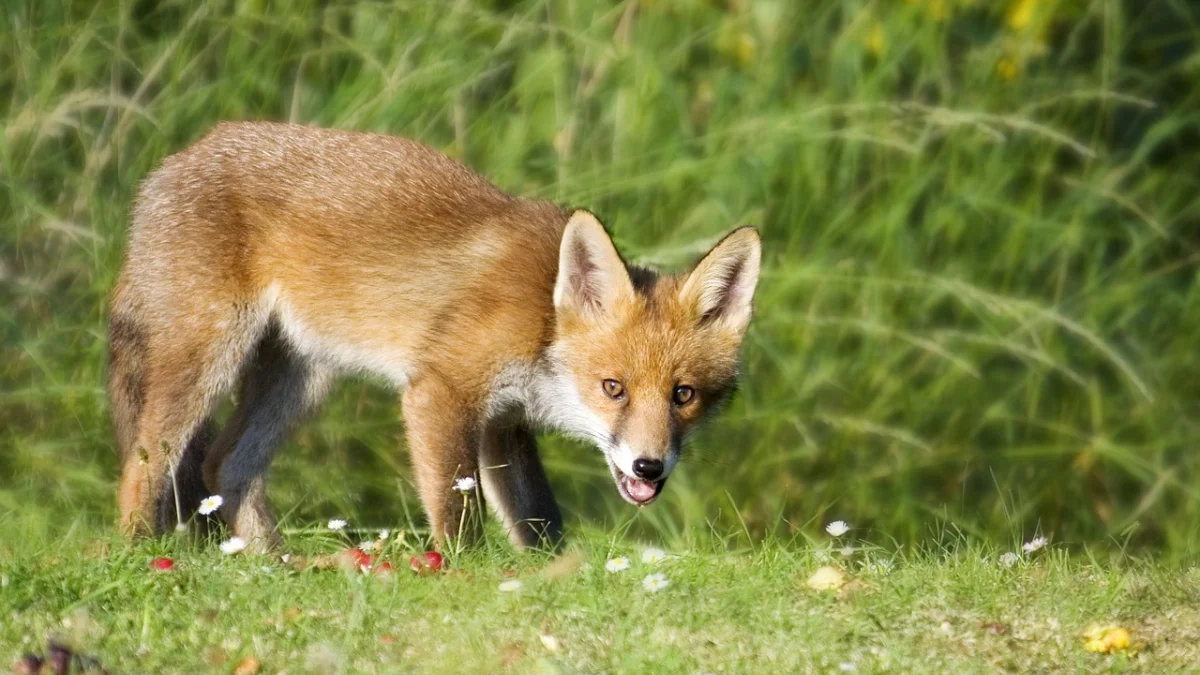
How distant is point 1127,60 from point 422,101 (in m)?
3.51

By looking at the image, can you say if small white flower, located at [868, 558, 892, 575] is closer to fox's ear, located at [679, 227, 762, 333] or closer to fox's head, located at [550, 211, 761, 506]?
fox's head, located at [550, 211, 761, 506]

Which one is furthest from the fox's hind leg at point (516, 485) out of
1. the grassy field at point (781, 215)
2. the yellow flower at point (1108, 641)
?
the yellow flower at point (1108, 641)

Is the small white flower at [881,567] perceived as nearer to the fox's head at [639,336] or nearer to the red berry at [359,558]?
the fox's head at [639,336]

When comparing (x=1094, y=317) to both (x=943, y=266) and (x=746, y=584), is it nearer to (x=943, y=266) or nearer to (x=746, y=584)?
(x=943, y=266)

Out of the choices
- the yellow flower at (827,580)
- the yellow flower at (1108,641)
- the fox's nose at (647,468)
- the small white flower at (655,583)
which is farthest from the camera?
the fox's nose at (647,468)

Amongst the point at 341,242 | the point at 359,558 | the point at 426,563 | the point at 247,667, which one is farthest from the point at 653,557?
the point at 341,242

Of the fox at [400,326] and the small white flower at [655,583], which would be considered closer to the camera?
the small white flower at [655,583]

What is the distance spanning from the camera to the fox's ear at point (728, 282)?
5078 millimetres

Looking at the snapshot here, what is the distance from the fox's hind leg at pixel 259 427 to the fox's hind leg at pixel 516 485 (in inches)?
26.7

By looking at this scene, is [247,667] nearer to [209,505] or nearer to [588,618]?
[588,618]

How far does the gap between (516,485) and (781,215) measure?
1.90 m

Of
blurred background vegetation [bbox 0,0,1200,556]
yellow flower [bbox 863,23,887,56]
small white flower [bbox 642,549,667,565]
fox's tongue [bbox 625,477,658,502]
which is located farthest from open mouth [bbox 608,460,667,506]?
yellow flower [bbox 863,23,887,56]

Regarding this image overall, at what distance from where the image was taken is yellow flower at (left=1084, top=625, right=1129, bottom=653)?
12.3ft

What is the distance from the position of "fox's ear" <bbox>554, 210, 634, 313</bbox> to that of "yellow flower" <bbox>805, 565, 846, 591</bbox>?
48.4 inches
